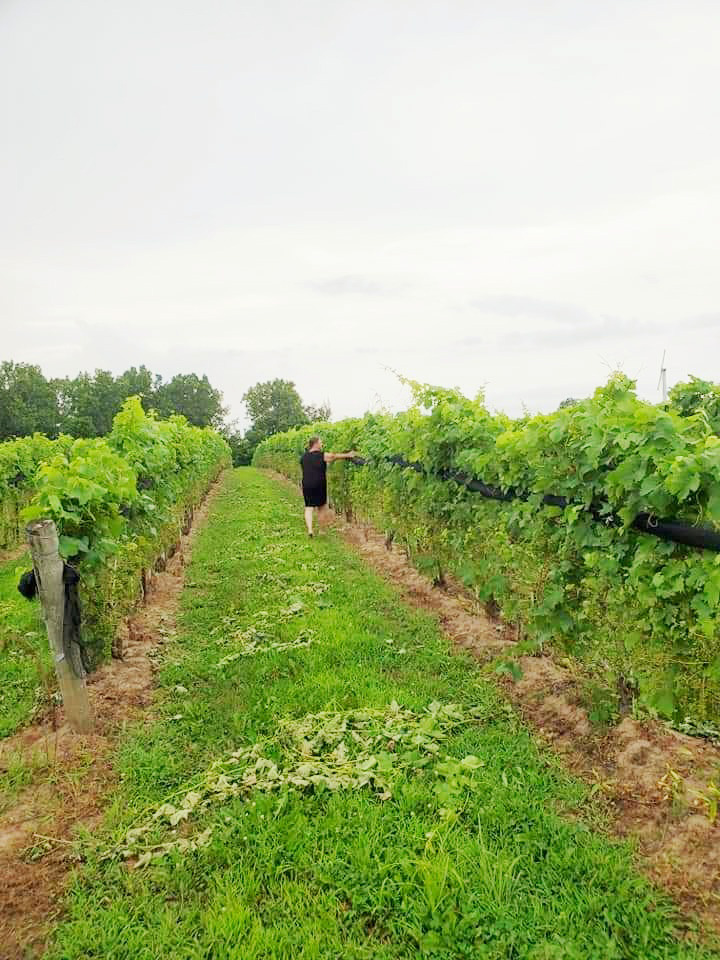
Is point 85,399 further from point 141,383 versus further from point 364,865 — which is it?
point 364,865

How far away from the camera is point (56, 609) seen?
3.88 metres

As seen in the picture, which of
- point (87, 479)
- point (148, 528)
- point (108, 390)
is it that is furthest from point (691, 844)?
point (108, 390)

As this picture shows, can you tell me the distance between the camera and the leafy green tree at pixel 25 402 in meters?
63.1

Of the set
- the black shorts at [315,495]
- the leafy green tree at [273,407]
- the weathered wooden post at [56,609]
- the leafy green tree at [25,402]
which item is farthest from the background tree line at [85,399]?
the weathered wooden post at [56,609]

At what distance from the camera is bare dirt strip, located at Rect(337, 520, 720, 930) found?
2.70 metres

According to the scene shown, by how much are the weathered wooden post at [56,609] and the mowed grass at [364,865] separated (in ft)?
1.44

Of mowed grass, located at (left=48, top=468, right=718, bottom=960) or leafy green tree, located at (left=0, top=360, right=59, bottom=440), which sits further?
leafy green tree, located at (left=0, top=360, right=59, bottom=440)

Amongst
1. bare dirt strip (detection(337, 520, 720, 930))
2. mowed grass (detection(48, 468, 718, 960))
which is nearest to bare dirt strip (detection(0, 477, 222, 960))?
mowed grass (detection(48, 468, 718, 960))

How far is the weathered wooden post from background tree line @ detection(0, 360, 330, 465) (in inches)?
2494

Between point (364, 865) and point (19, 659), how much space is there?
4.03 metres

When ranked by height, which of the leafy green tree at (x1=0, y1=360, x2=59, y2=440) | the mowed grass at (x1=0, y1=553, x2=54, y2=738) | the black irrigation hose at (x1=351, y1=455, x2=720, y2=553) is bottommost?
the mowed grass at (x1=0, y1=553, x2=54, y2=738)

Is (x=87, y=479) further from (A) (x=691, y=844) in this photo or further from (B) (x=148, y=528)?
(A) (x=691, y=844)

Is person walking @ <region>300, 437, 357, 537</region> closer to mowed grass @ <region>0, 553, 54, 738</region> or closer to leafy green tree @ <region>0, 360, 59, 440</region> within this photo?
mowed grass @ <region>0, 553, 54, 738</region>

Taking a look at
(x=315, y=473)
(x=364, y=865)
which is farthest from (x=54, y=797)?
(x=315, y=473)
